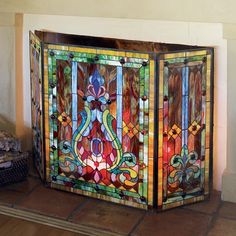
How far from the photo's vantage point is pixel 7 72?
289cm

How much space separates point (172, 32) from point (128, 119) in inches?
16.9

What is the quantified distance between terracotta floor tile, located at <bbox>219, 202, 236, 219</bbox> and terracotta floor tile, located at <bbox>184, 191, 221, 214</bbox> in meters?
0.03

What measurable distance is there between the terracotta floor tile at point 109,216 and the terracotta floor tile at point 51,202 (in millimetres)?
61

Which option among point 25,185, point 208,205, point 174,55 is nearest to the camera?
point 174,55

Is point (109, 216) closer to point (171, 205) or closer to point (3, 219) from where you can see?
point (171, 205)

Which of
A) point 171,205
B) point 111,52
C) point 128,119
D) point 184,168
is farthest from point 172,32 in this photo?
point 171,205

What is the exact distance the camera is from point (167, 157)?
8.05 feet

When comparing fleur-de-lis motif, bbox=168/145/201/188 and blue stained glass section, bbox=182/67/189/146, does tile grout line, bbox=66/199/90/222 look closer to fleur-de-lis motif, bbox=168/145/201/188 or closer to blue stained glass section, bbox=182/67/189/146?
fleur-de-lis motif, bbox=168/145/201/188

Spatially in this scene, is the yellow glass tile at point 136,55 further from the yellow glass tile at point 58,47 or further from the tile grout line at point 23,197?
the tile grout line at point 23,197

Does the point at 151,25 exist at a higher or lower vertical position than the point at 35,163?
higher

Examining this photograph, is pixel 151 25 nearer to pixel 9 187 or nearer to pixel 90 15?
pixel 90 15

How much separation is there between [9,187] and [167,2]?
3.80ft

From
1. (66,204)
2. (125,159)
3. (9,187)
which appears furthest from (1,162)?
(125,159)

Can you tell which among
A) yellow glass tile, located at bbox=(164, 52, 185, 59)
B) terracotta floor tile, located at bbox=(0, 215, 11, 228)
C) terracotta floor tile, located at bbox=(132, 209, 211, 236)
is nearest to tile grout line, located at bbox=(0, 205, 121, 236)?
terracotta floor tile, located at bbox=(0, 215, 11, 228)
